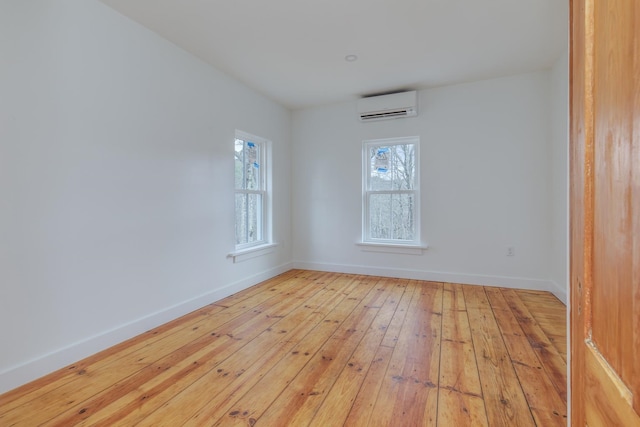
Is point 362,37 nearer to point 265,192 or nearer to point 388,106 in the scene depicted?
point 388,106

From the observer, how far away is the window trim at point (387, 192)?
4.04 m

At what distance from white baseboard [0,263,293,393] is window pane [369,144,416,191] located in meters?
2.53

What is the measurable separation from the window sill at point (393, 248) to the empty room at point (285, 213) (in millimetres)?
28

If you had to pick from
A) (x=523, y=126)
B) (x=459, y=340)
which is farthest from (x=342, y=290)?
(x=523, y=126)

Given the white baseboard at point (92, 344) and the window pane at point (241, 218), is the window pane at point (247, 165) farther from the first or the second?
the white baseboard at point (92, 344)

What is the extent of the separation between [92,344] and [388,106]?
3.87m

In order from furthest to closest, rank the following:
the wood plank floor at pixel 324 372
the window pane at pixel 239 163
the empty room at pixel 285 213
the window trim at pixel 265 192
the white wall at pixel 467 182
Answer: the window trim at pixel 265 192 → the window pane at pixel 239 163 → the white wall at pixel 467 182 → the empty room at pixel 285 213 → the wood plank floor at pixel 324 372

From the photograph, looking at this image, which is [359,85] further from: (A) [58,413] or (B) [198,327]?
(A) [58,413]

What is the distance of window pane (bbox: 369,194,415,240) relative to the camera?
4.14 metres

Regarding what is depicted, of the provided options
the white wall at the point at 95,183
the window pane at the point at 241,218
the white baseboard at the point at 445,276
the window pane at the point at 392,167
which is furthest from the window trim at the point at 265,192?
the window pane at the point at 392,167

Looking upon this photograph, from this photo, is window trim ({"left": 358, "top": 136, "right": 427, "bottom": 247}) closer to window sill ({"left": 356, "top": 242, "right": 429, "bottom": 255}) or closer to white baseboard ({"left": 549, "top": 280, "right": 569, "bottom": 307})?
window sill ({"left": 356, "top": 242, "right": 429, "bottom": 255})

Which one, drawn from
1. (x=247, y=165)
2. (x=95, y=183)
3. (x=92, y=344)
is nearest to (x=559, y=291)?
(x=247, y=165)

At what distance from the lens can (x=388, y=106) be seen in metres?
3.94

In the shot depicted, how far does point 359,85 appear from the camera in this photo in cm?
376
